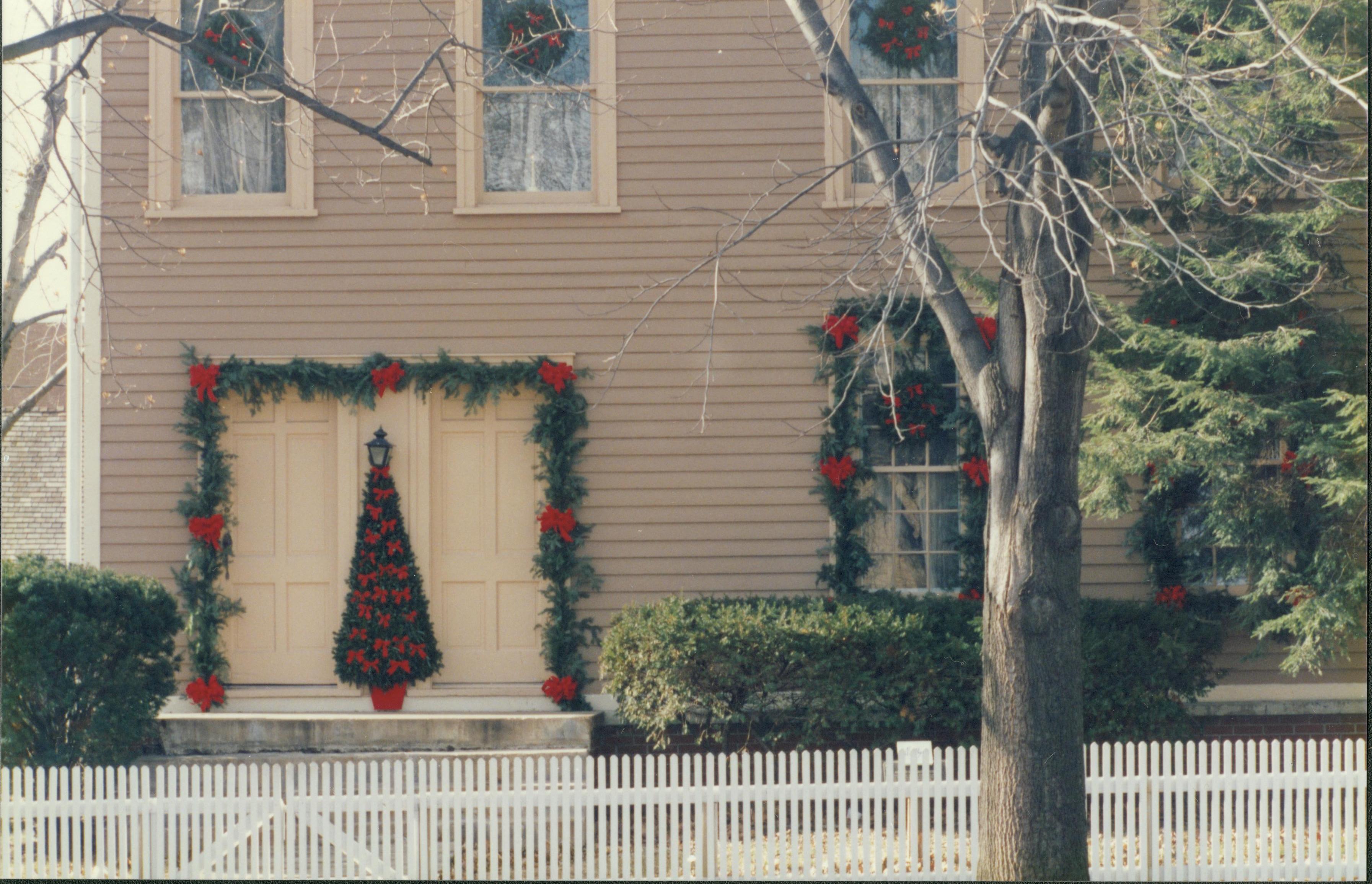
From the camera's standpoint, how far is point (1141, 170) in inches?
203

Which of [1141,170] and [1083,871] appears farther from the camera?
[1083,871]

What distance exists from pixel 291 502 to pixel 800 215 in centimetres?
459

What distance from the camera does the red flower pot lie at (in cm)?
885

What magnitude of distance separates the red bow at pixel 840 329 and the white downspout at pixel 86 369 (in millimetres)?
5597

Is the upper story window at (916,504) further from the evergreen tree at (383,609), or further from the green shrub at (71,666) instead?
the green shrub at (71,666)

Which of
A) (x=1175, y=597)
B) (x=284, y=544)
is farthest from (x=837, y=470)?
(x=284, y=544)

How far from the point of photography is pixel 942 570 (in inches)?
361

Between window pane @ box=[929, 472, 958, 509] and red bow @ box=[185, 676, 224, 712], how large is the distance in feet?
18.5

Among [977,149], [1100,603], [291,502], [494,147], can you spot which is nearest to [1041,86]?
[977,149]

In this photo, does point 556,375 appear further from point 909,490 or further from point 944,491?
point 944,491

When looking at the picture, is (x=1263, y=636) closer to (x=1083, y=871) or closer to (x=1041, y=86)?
(x=1083, y=871)

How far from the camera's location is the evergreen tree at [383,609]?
29.1ft

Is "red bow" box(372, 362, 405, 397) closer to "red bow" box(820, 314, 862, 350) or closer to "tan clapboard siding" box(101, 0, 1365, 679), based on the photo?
"tan clapboard siding" box(101, 0, 1365, 679)

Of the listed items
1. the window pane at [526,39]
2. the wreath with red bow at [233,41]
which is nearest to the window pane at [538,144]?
the window pane at [526,39]
